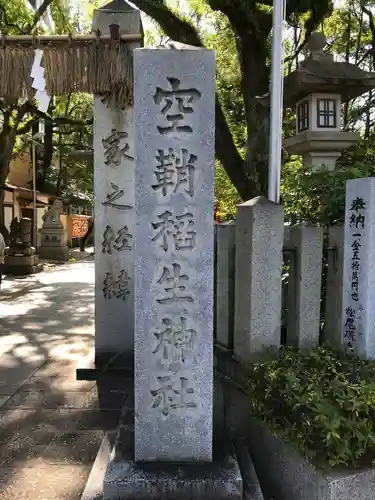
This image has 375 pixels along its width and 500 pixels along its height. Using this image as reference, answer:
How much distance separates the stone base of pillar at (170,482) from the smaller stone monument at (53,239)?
19.3m

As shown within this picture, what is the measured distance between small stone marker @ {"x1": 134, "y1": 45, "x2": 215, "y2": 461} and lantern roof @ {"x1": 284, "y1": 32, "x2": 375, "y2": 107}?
167 inches

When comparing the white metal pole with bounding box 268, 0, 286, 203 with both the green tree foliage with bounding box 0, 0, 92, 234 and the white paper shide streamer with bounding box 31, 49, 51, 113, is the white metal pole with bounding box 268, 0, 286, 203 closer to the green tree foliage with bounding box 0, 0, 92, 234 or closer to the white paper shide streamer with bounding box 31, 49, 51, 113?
the white paper shide streamer with bounding box 31, 49, 51, 113

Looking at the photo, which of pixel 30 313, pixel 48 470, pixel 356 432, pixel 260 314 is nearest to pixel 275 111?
pixel 260 314

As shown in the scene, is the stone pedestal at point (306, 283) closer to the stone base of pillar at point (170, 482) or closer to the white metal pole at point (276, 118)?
the white metal pole at point (276, 118)

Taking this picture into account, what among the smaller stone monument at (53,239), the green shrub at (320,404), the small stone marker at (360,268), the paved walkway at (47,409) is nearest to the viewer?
the green shrub at (320,404)

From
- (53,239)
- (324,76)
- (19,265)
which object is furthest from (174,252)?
(53,239)

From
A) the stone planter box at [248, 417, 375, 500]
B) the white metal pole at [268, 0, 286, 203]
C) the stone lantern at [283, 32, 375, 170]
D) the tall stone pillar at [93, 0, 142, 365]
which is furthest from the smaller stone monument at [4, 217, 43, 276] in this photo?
the stone planter box at [248, 417, 375, 500]

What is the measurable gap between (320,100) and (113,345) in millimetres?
4480

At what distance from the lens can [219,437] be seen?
128 inches

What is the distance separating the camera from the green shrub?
2580 mm

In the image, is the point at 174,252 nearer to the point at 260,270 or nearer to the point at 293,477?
the point at 260,270

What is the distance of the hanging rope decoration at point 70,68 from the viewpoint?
4.61 metres

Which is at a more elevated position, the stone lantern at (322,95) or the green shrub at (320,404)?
the stone lantern at (322,95)

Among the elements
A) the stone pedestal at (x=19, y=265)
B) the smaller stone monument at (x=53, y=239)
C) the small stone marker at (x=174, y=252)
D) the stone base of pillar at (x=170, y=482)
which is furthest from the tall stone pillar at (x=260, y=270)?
the smaller stone monument at (x=53, y=239)
